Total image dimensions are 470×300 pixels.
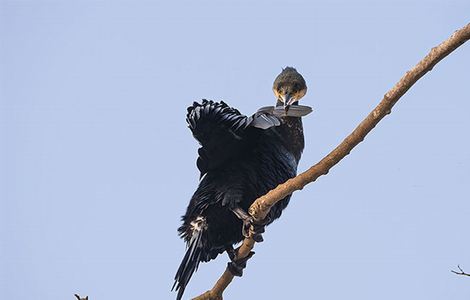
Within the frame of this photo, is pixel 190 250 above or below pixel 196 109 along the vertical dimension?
below

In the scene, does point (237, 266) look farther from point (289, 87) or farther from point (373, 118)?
point (373, 118)

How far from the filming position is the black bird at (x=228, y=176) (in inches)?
220

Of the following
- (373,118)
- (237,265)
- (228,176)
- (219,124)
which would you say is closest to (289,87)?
(228,176)

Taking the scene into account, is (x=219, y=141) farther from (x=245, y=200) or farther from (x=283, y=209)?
(x=283, y=209)

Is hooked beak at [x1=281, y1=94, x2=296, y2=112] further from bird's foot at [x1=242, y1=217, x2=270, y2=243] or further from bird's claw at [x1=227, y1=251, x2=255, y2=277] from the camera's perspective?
bird's claw at [x1=227, y1=251, x2=255, y2=277]

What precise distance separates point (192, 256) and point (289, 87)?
1.82m

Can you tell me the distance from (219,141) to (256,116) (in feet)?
1.36

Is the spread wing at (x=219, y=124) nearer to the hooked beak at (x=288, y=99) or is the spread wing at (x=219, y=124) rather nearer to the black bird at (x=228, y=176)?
the black bird at (x=228, y=176)

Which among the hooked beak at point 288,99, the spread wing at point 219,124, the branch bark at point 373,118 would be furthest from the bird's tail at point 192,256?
the hooked beak at point 288,99

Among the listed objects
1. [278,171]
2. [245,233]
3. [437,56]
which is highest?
[278,171]

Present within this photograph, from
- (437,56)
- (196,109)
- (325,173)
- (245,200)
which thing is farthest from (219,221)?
(437,56)

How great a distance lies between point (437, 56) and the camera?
3727mm

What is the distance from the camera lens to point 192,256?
5.99 meters

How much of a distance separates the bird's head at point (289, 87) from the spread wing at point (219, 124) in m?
0.92
